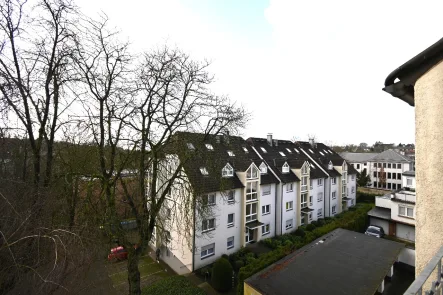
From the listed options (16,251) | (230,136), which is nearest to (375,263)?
(230,136)

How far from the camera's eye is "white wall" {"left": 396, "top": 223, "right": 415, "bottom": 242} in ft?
72.1

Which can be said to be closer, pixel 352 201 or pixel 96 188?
pixel 96 188

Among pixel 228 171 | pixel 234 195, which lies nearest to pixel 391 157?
pixel 234 195

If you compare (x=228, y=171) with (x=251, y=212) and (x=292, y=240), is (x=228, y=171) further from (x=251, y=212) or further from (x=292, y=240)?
(x=292, y=240)

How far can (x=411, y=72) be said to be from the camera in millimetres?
3607

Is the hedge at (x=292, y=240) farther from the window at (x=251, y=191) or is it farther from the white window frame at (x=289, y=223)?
the window at (x=251, y=191)

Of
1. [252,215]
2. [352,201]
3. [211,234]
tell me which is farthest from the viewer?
[352,201]

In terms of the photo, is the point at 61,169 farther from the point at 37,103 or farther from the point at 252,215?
the point at 252,215

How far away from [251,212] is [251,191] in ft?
6.33

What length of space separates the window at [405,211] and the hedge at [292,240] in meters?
3.09

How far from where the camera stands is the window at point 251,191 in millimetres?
19750

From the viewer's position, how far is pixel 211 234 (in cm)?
1686

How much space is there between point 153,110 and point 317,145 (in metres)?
32.7

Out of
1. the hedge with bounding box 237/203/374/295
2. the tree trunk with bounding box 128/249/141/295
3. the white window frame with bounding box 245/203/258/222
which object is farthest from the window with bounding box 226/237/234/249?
the tree trunk with bounding box 128/249/141/295
